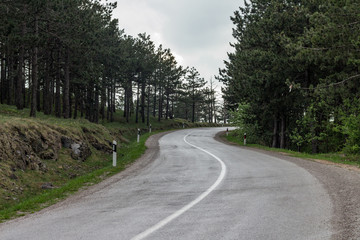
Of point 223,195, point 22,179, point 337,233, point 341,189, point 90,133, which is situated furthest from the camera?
point 90,133

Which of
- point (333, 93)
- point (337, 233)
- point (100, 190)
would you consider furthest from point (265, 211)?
point (333, 93)

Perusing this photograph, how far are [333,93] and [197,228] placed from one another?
1397cm

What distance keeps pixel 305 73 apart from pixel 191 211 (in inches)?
733

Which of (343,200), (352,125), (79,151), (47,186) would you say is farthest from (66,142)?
(352,125)

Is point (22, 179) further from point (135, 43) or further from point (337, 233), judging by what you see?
point (135, 43)

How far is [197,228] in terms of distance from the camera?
4309 millimetres

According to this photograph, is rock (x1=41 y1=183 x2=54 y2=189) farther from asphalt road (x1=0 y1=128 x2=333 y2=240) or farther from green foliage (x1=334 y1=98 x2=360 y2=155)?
green foliage (x1=334 y1=98 x2=360 y2=155)

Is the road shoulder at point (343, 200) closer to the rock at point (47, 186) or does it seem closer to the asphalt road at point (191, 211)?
the asphalt road at point (191, 211)

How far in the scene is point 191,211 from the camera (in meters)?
5.24

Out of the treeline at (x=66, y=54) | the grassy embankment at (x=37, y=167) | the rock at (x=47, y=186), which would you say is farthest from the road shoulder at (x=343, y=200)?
the treeline at (x=66, y=54)

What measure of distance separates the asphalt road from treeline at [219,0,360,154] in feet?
29.7

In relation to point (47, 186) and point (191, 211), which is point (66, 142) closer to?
point (47, 186)

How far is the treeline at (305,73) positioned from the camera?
14.7 meters

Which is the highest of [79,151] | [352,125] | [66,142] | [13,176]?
[352,125]
